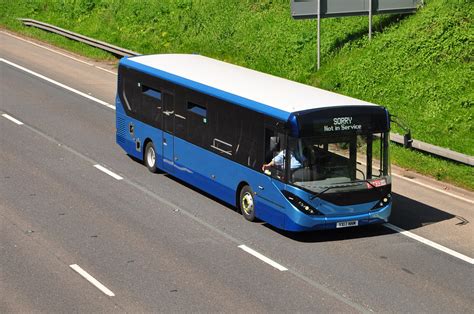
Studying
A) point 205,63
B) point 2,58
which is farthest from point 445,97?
point 2,58

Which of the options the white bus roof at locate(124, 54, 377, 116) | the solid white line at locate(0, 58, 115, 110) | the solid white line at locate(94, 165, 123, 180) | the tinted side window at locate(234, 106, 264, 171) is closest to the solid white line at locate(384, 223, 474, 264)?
the white bus roof at locate(124, 54, 377, 116)

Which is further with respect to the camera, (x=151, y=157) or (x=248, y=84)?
(x=151, y=157)

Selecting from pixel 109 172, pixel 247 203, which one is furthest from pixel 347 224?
pixel 109 172

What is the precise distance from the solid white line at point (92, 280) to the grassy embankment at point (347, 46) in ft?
37.0

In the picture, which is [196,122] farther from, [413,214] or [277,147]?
[413,214]

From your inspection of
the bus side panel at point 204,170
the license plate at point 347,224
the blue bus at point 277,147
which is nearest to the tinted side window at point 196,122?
the blue bus at point 277,147

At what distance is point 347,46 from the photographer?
35438mm

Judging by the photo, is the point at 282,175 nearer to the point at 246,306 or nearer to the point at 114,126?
the point at 246,306

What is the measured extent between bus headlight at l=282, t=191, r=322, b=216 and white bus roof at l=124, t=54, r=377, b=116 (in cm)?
171

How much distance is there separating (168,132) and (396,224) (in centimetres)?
646

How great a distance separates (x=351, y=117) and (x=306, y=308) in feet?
17.4

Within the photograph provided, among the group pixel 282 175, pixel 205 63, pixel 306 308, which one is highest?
pixel 205 63

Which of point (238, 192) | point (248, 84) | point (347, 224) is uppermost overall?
point (248, 84)

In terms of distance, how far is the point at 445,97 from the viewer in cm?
3047
